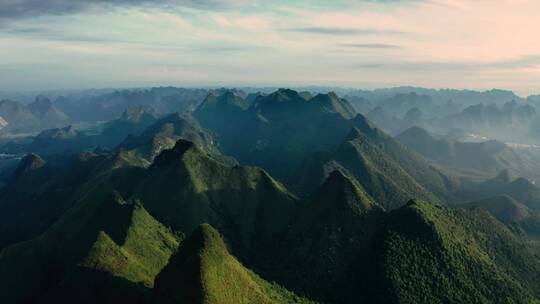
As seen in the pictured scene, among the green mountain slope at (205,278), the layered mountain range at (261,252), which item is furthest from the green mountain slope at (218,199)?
the green mountain slope at (205,278)

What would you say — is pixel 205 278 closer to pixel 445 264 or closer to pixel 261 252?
pixel 261 252

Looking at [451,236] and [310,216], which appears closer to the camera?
[451,236]

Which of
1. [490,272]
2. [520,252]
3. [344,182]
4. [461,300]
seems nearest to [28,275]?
[344,182]

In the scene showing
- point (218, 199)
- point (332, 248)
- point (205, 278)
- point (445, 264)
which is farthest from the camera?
point (218, 199)

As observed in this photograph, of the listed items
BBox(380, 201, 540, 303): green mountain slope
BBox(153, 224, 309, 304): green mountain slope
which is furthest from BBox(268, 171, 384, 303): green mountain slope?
BBox(153, 224, 309, 304): green mountain slope

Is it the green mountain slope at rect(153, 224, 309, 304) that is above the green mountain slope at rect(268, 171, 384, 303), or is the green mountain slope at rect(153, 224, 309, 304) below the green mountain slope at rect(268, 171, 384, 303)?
above

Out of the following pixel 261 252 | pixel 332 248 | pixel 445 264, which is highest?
pixel 445 264

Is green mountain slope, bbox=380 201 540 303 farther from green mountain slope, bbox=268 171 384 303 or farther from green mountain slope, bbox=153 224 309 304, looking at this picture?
green mountain slope, bbox=153 224 309 304

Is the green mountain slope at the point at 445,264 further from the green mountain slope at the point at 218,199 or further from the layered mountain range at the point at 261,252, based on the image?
the green mountain slope at the point at 218,199

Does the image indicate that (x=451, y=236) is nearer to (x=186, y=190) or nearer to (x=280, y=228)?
(x=280, y=228)

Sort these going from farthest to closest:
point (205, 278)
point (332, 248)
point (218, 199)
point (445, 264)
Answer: point (218, 199), point (332, 248), point (445, 264), point (205, 278)

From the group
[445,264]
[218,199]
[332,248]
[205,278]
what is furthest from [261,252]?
[205,278]
